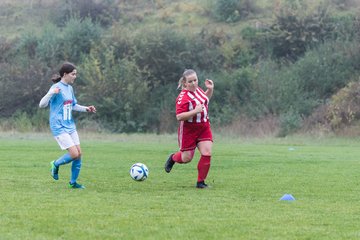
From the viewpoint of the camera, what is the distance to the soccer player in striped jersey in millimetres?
11656

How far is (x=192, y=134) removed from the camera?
11977 millimetres

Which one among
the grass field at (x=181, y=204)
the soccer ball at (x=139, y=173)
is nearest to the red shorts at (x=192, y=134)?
the grass field at (x=181, y=204)

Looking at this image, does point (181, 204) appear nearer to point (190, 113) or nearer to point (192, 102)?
point (190, 113)

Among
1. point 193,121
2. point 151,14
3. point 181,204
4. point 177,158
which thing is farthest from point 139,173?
point 151,14

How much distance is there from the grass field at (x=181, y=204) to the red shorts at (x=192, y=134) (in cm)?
67

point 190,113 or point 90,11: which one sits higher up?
point 90,11

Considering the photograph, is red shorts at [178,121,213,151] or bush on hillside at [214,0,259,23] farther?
bush on hillside at [214,0,259,23]

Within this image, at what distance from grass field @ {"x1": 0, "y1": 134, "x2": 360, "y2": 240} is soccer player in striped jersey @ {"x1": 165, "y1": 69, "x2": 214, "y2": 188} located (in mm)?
442

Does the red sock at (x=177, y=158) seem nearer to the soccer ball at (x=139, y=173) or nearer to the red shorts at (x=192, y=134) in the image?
the red shorts at (x=192, y=134)

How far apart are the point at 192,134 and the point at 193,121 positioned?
0.23m

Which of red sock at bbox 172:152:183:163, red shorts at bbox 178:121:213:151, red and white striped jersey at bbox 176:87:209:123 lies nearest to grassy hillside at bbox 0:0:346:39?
red sock at bbox 172:152:183:163

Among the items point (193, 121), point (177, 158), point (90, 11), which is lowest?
point (177, 158)

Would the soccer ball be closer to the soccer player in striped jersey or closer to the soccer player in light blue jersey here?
the soccer player in striped jersey

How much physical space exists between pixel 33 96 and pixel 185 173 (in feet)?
109
